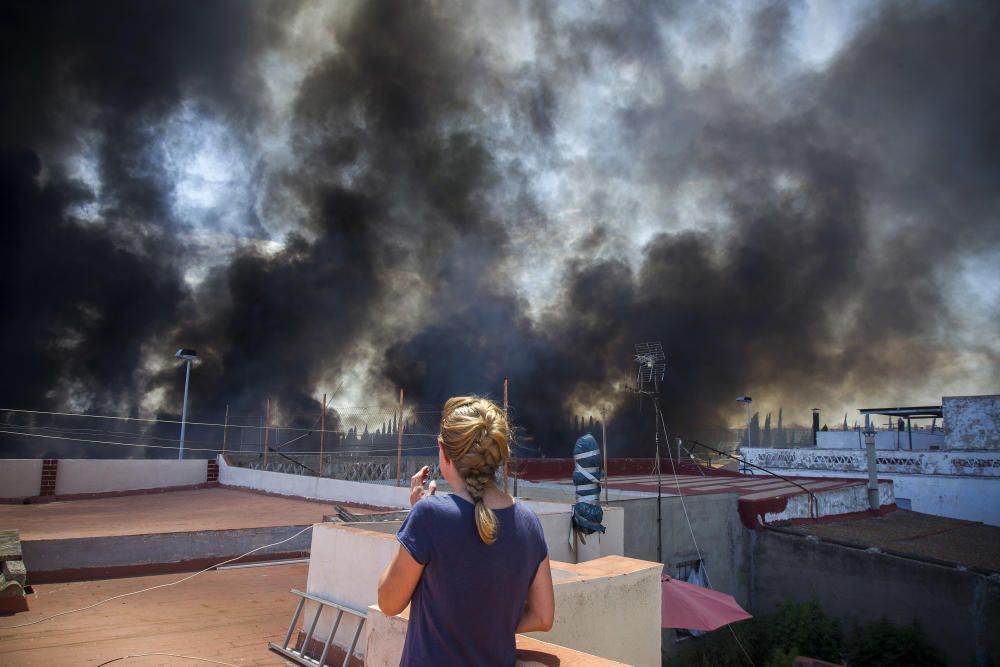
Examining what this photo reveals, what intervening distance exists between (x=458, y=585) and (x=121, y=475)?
16657 millimetres

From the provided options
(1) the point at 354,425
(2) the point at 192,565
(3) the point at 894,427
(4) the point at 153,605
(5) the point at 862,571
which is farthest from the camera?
(3) the point at 894,427

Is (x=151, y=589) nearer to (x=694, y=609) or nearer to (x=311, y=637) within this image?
(x=311, y=637)

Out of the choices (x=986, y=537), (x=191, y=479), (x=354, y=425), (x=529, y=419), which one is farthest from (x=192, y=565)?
(x=529, y=419)

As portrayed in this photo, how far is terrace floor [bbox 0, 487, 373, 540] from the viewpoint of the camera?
9.55 metres

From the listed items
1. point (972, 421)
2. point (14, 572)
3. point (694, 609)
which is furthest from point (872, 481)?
point (14, 572)

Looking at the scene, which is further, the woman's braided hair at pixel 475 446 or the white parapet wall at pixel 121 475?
the white parapet wall at pixel 121 475

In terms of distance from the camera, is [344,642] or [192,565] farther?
[192,565]

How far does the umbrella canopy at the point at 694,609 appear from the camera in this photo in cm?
701

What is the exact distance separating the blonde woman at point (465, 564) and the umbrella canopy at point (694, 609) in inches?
244

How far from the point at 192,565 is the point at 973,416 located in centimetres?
→ 2362

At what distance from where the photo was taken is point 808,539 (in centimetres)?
1278

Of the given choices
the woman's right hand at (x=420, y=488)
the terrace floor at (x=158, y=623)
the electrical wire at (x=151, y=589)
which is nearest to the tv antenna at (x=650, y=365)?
the electrical wire at (x=151, y=589)

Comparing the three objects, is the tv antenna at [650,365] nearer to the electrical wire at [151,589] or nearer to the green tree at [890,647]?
the green tree at [890,647]

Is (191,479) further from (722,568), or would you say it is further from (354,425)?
(722,568)
